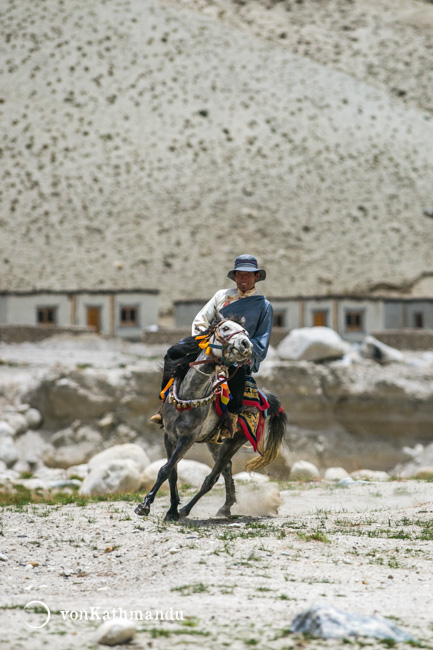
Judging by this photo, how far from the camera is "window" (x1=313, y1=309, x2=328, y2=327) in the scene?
4497 centimetres

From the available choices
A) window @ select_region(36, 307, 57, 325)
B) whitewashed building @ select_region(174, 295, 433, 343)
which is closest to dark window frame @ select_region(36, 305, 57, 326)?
window @ select_region(36, 307, 57, 325)

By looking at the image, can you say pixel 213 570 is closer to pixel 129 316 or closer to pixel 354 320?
pixel 129 316

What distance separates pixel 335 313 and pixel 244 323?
121 feet

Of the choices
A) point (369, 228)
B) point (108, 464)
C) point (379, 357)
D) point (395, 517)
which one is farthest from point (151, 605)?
point (369, 228)

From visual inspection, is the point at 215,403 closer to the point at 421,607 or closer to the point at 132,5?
the point at 421,607

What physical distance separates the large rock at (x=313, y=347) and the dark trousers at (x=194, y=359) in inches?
649

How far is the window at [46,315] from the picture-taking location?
4425 cm

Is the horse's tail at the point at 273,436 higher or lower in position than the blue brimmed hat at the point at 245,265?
lower

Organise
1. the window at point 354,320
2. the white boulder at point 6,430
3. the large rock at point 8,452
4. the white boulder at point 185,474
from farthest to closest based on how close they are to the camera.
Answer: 1. the window at point 354,320
2. the white boulder at point 6,430
3. the large rock at point 8,452
4. the white boulder at point 185,474

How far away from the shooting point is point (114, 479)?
13.1 meters

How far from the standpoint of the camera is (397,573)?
21.0 feet

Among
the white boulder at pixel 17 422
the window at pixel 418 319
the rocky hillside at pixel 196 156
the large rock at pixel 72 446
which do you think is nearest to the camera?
the large rock at pixel 72 446

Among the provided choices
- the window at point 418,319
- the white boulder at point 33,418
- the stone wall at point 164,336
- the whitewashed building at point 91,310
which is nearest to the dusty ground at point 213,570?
the white boulder at point 33,418

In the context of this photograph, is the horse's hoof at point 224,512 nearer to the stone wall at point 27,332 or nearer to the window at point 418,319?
the stone wall at point 27,332
